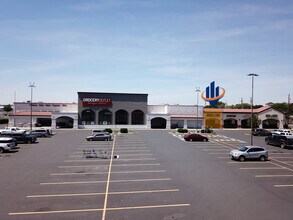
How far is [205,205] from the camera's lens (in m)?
13.8

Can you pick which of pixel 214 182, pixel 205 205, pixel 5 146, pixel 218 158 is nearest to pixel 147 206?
pixel 205 205

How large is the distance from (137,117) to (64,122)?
19.7 meters

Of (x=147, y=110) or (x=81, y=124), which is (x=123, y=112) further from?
(x=81, y=124)

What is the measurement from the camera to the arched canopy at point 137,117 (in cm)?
7344

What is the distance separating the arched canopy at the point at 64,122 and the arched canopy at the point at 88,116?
4675 mm

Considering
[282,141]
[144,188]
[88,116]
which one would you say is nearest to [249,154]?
[282,141]

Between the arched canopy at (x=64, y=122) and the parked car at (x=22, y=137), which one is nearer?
the parked car at (x=22, y=137)

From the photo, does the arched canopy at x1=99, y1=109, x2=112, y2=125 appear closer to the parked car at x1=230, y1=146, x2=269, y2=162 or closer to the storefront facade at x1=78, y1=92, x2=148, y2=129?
the storefront facade at x1=78, y1=92, x2=148, y2=129

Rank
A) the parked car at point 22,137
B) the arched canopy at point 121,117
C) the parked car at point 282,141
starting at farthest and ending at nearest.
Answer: the arched canopy at point 121,117 → the parked car at point 22,137 → the parked car at point 282,141

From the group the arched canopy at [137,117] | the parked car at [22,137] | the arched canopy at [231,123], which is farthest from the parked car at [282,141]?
the arched canopy at [137,117]

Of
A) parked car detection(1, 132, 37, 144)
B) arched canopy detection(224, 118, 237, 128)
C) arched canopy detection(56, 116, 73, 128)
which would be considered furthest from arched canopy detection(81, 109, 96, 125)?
arched canopy detection(224, 118, 237, 128)

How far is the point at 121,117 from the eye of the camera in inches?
2876

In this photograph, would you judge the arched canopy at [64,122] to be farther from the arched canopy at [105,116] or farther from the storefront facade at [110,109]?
the arched canopy at [105,116]

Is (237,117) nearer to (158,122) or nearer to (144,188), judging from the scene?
(158,122)
